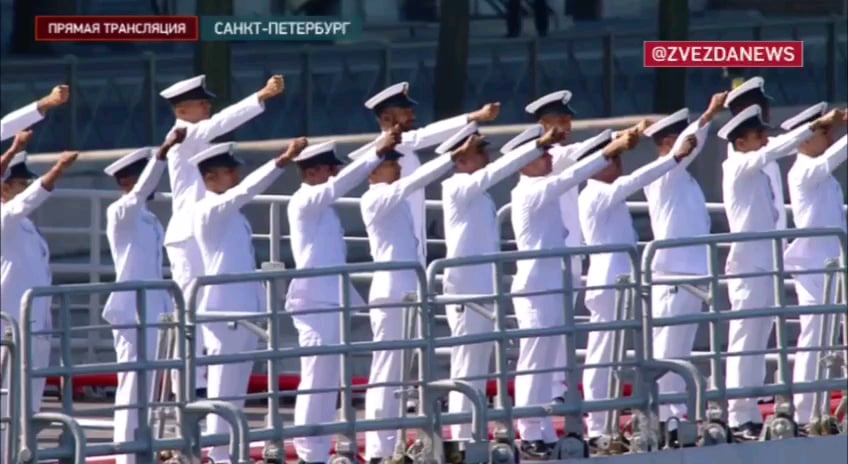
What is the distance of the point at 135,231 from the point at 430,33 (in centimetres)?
549

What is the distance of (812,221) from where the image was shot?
1271 centimetres

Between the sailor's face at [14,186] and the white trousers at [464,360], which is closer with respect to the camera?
the white trousers at [464,360]

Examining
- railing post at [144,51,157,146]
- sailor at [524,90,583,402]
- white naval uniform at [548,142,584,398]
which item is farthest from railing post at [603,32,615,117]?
sailor at [524,90,583,402]

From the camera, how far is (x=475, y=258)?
10656 millimetres

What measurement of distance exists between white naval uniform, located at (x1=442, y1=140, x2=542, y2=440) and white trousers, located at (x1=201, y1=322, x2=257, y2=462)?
871 mm

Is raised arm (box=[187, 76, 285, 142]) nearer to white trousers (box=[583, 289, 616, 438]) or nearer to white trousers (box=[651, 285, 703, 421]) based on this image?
white trousers (box=[583, 289, 616, 438])

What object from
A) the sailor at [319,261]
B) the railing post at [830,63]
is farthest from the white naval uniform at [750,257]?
the railing post at [830,63]

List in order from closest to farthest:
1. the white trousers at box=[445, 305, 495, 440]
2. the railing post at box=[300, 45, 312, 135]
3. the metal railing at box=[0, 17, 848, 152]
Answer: the white trousers at box=[445, 305, 495, 440] → the metal railing at box=[0, 17, 848, 152] → the railing post at box=[300, 45, 312, 135]

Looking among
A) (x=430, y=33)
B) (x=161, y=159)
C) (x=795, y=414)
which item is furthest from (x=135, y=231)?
(x=430, y=33)

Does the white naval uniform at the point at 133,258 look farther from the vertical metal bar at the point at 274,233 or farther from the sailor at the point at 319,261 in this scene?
the vertical metal bar at the point at 274,233

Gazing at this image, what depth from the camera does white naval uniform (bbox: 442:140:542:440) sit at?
1162 cm

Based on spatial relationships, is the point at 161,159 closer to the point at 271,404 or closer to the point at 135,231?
the point at 135,231

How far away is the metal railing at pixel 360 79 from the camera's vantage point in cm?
1669
